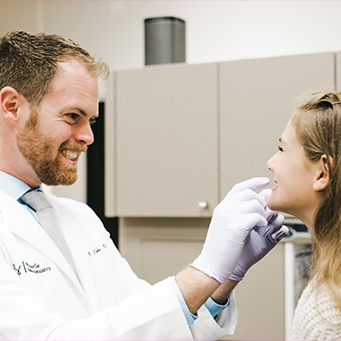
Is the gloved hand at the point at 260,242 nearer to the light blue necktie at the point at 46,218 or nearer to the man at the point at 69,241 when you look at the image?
the man at the point at 69,241

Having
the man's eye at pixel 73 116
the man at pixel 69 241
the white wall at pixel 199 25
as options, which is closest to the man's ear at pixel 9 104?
the man at pixel 69 241

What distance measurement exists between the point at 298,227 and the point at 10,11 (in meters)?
2.38

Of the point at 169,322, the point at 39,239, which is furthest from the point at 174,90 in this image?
the point at 169,322

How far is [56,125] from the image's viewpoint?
1.46 meters

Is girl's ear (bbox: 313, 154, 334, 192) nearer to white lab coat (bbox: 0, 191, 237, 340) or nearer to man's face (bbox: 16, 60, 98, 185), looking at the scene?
white lab coat (bbox: 0, 191, 237, 340)

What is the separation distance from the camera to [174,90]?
7.59ft

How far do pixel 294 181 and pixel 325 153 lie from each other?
11 centimetres

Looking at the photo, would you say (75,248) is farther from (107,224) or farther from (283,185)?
(107,224)

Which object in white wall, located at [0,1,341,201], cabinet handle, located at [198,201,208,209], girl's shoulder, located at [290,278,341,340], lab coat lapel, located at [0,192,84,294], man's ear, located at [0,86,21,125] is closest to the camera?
girl's shoulder, located at [290,278,341,340]

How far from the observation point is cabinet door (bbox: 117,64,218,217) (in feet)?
7.42

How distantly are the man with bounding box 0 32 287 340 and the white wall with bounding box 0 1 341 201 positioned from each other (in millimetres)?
1445

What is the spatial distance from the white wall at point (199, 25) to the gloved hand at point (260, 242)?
5.33ft

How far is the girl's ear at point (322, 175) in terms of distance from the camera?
46.8 inches

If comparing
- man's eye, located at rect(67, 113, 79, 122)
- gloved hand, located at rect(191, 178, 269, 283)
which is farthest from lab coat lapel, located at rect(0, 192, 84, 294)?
gloved hand, located at rect(191, 178, 269, 283)
